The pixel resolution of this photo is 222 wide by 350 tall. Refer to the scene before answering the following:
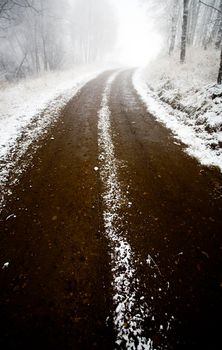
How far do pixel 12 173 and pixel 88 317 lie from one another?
3627 mm

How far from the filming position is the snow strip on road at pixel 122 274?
213cm

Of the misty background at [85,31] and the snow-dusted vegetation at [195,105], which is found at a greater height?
the misty background at [85,31]

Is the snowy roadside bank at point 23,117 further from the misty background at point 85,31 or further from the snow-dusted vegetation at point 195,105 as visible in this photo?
the snow-dusted vegetation at point 195,105

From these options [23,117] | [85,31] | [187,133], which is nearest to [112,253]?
[187,133]

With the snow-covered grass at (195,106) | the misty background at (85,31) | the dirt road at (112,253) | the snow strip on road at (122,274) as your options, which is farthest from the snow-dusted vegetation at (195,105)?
the snow strip on road at (122,274)

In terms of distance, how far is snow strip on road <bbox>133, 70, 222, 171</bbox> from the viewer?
540 centimetres

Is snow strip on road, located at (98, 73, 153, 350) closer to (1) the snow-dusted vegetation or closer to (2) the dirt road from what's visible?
(2) the dirt road

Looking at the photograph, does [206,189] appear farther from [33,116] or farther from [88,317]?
[33,116]

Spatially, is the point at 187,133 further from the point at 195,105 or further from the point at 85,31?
the point at 85,31

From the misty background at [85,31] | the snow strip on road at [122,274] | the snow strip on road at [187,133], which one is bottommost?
the snow strip on road at [122,274]

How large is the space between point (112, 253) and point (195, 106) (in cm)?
719

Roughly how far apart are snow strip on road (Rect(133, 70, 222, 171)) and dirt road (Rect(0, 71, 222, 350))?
0.48 meters

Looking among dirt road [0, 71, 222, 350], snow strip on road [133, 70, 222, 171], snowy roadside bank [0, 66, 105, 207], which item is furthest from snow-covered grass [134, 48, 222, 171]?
snowy roadside bank [0, 66, 105, 207]

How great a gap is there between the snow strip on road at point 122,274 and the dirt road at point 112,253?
1 centimetres
